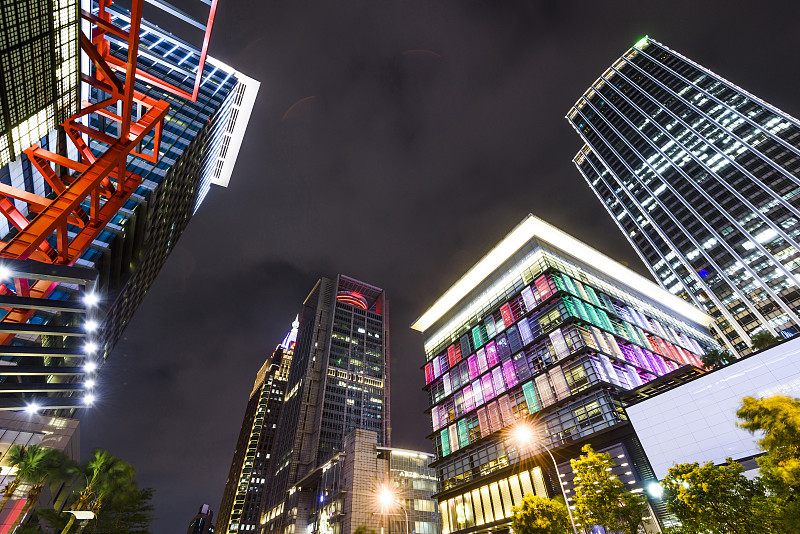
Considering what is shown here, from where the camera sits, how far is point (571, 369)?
146ft

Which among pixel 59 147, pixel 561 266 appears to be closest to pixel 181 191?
pixel 59 147

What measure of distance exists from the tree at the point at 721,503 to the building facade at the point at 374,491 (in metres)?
55.1

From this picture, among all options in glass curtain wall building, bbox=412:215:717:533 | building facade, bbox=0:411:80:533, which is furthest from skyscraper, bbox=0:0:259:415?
glass curtain wall building, bbox=412:215:717:533

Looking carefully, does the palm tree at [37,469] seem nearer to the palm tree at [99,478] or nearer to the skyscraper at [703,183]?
the palm tree at [99,478]

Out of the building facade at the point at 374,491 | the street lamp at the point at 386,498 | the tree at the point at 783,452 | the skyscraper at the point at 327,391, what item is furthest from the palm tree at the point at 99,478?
the skyscraper at the point at 327,391

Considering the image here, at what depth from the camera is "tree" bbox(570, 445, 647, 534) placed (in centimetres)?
2297

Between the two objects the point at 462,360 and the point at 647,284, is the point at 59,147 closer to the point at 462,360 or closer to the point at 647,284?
the point at 462,360

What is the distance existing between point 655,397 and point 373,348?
126449 millimetres

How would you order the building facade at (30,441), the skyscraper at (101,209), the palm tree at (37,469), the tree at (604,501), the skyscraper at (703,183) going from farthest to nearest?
the skyscraper at (703,183)
the building facade at (30,441)
the palm tree at (37,469)
the skyscraper at (101,209)
the tree at (604,501)

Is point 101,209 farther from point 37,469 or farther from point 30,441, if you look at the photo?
point 30,441

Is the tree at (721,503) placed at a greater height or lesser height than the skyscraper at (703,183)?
lesser

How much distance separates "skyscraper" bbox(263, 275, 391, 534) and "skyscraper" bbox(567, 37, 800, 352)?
111464 mm

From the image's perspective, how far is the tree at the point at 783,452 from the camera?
16.3 metres

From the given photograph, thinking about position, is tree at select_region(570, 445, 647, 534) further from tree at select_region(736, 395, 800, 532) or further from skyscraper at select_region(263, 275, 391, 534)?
skyscraper at select_region(263, 275, 391, 534)
